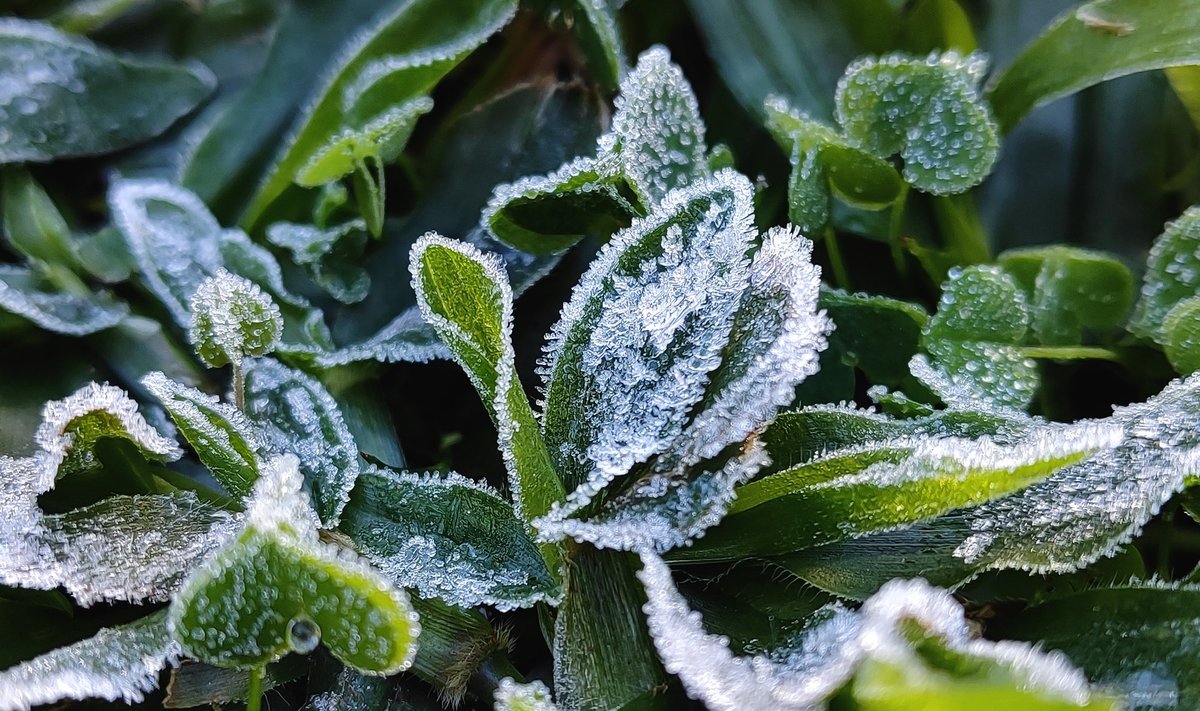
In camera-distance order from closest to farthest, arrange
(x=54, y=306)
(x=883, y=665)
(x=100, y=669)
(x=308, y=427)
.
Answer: (x=883, y=665), (x=100, y=669), (x=308, y=427), (x=54, y=306)

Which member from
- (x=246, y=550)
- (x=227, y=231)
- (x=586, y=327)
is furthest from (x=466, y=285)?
(x=227, y=231)

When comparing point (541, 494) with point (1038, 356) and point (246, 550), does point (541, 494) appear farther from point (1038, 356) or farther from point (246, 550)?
point (1038, 356)

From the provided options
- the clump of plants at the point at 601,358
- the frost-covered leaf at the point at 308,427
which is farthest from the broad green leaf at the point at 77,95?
the frost-covered leaf at the point at 308,427

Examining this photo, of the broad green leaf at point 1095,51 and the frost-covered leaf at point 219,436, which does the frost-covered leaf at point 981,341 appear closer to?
the broad green leaf at point 1095,51

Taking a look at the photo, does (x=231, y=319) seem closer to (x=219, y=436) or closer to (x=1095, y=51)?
(x=219, y=436)

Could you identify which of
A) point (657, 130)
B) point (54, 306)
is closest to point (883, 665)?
point (657, 130)

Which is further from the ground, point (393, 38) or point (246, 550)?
point (393, 38)
